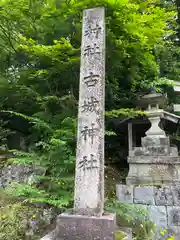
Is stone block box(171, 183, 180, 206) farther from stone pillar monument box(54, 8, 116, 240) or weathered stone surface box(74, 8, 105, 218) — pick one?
weathered stone surface box(74, 8, 105, 218)

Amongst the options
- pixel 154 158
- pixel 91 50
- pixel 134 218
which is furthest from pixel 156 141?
pixel 91 50

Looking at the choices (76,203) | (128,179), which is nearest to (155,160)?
(128,179)

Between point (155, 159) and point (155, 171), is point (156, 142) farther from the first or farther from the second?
point (155, 171)

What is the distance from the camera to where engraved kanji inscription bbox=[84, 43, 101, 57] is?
367 centimetres

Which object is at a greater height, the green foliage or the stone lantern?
the stone lantern

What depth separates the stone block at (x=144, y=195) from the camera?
4962mm

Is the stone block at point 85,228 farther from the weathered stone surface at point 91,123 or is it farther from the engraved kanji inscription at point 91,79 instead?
the engraved kanji inscription at point 91,79

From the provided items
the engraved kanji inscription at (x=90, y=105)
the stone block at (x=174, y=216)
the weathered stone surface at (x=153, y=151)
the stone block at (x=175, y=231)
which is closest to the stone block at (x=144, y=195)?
the stone block at (x=174, y=216)

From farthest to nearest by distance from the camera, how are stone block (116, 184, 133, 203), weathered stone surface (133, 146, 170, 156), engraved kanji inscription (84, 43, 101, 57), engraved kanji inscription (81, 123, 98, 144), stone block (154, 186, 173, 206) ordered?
weathered stone surface (133, 146, 170, 156)
stone block (116, 184, 133, 203)
stone block (154, 186, 173, 206)
engraved kanji inscription (84, 43, 101, 57)
engraved kanji inscription (81, 123, 98, 144)

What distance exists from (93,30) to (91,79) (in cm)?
102

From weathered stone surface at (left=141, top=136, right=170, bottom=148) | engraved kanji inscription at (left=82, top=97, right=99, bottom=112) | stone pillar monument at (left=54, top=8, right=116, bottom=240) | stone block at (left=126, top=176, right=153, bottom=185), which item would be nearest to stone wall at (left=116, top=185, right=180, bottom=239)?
stone block at (left=126, top=176, right=153, bottom=185)

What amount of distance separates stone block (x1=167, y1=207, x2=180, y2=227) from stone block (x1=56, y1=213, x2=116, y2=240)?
2.63 meters

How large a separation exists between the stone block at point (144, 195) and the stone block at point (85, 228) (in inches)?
95.6

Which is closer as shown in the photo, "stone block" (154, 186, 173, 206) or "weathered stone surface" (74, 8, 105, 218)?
"weathered stone surface" (74, 8, 105, 218)
